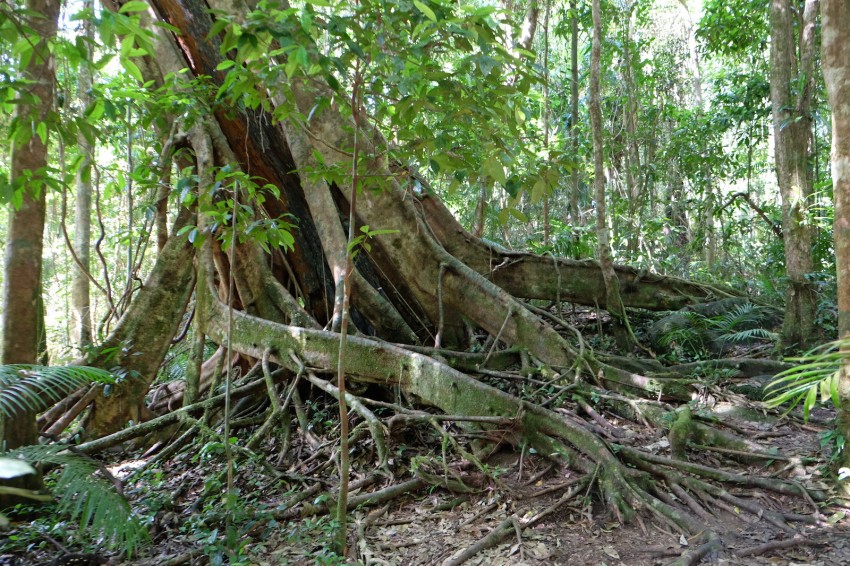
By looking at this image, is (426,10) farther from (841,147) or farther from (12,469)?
(841,147)

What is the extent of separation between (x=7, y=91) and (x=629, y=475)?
141 inches

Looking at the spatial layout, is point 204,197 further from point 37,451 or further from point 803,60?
point 803,60

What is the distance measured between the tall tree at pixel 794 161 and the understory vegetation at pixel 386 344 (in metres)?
0.03

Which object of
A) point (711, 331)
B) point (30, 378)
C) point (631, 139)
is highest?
point (631, 139)

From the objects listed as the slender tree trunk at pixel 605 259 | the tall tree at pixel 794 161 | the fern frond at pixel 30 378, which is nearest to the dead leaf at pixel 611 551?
the fern frond at pixel 30 378

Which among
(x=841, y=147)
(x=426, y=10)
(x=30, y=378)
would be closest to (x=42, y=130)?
(x=30, y=378)

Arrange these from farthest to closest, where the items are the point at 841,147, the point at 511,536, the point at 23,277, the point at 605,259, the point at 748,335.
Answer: the point at 605,259, the point at 748,335, the point at 23,277, the point at 841,147, the point at 511,536

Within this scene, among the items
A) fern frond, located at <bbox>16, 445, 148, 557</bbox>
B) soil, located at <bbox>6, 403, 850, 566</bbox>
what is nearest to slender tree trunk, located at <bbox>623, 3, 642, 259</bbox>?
soil, located at <bbox>6, 403, 850, 566</bbox>

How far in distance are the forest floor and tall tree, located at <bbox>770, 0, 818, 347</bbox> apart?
98cm

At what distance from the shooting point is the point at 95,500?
9.41 feet

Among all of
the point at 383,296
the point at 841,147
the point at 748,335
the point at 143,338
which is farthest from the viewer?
the point at 383,296

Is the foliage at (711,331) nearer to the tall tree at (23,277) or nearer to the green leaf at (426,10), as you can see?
the green leaf at (426,10)

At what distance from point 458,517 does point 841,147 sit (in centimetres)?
289

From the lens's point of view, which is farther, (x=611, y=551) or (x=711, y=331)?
(x=711, y=331)
